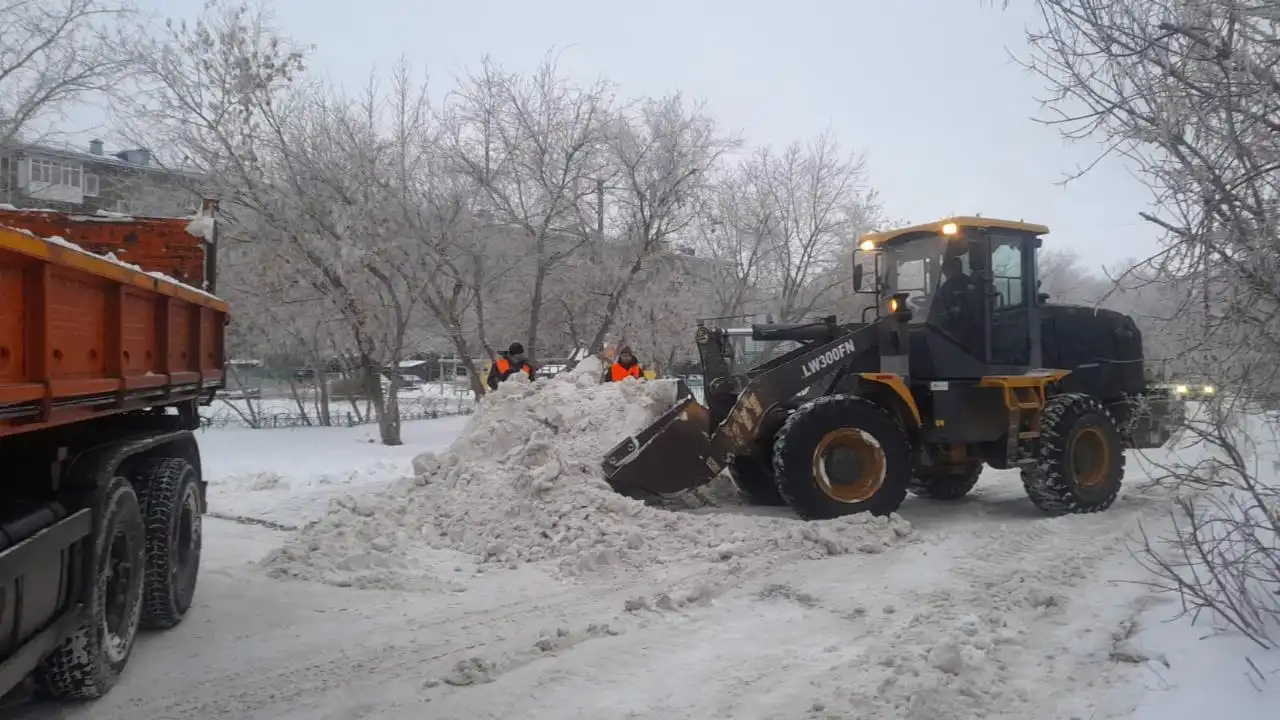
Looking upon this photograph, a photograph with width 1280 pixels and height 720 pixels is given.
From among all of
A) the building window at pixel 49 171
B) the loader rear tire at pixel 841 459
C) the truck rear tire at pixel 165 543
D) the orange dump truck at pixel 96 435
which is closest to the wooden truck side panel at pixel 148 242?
the orange dump truck at pixel 96 435

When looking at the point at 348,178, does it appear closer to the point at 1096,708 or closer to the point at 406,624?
the point at 406,624

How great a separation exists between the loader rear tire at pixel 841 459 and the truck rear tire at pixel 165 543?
4.71 meters

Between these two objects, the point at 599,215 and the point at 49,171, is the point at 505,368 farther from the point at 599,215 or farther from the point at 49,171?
the point at 49,171

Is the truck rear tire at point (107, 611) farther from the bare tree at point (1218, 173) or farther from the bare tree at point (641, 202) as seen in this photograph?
the bare tree at point (641, 202)

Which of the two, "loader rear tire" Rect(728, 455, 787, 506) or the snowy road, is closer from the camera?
the snowy road

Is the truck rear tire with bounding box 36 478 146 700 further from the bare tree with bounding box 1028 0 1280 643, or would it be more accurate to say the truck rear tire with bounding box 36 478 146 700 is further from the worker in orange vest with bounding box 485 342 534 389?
the worker in orange vest with bounding box 485 342 534 389

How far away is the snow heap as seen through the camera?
7238 mm

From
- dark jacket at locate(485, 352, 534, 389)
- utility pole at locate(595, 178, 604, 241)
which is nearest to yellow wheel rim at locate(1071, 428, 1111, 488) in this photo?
dark jacket at locate(485, 352, 534, 389)

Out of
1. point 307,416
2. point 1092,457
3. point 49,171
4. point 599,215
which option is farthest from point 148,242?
point 307,416

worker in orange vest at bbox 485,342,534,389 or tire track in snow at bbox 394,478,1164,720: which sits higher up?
worker in orange vest at bbox 485,342,534,389

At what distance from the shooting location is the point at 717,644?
540 cm

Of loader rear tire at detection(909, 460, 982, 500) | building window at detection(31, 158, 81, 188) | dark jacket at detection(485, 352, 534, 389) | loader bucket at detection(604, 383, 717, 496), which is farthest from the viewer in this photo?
building window at detection(31, 158, 81, 188)

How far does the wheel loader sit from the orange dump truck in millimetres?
3715

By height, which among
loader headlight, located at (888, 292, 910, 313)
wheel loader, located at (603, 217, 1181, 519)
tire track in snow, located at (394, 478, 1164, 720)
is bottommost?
tire track in snow, located at (394, 478, 1164, 720)
